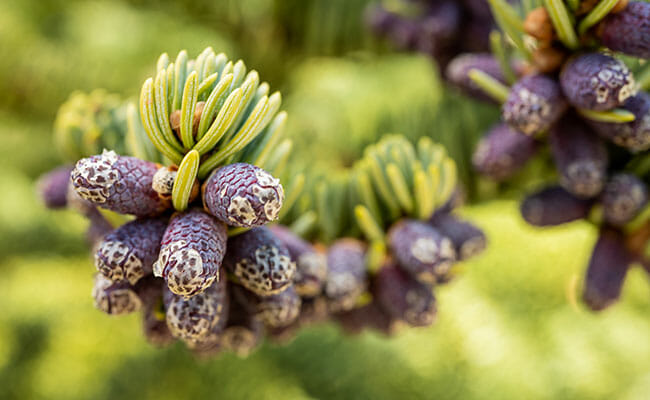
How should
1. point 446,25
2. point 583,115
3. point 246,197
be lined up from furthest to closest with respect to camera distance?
1. point 446,25
2. point 583,115
3. point 246,197

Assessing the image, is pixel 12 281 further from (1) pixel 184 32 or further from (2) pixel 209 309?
(2) pixel 209 309

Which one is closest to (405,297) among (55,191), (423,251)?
(423,251)

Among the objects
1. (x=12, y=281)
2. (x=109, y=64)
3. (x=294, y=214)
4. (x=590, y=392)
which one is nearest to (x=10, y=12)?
(x=109, y=64)

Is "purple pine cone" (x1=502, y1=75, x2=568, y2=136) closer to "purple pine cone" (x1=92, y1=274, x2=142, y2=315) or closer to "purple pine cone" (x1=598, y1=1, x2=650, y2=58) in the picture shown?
"purple pine cone" (x1=598, y1=1, x2=650, y2=58)

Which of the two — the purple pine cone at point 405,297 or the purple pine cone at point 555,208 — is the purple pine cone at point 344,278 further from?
the purple pine cone at point 555,208

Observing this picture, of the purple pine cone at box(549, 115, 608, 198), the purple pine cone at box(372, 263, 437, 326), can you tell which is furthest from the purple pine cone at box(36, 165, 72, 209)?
the purple pine cone at box(549, 115, 608, 198)

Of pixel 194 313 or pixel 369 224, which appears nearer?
pixel 194 313

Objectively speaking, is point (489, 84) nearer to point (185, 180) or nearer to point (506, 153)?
point (506, 153)
